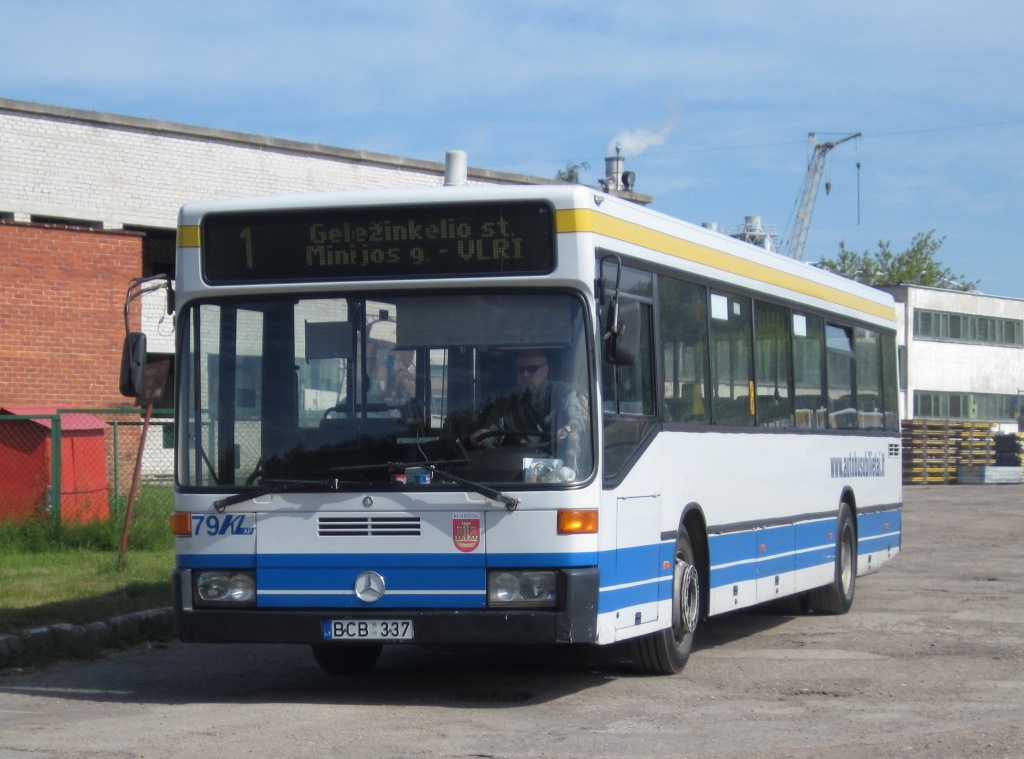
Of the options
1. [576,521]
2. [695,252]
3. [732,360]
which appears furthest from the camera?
[732,360]

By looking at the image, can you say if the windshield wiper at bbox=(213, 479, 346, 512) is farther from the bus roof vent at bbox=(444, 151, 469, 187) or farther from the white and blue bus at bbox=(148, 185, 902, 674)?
the bus roof vent at bbox=(444, 151, 469, 187)

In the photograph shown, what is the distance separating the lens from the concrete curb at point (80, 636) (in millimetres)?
11383

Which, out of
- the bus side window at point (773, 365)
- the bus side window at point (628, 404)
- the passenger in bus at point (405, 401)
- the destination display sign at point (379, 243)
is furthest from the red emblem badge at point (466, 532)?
the bus side window at point (773, 365)

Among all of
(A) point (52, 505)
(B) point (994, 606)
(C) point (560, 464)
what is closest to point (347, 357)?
(C) point (560, 464)

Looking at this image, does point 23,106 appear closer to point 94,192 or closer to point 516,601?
point 94,192

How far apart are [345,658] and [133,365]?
8.66 ft

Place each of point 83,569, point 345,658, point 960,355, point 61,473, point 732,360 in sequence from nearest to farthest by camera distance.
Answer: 1. point 345,658
2. point 732,360
3. point 83,569
4. point 61,473
5. point 960,355

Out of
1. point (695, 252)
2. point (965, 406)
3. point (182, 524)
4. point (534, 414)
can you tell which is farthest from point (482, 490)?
point (965, 406)

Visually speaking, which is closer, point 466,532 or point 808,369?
point 466,532

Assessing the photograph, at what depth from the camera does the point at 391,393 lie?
8.84m

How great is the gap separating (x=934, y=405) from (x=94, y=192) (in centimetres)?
4519

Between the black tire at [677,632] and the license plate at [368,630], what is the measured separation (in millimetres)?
1893

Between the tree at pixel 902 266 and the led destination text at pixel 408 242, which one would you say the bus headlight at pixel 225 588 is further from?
the tree at pixel 902 266

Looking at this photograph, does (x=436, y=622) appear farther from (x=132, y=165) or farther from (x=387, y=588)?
(x=132, y=165)
